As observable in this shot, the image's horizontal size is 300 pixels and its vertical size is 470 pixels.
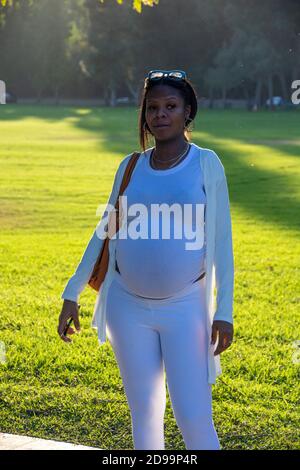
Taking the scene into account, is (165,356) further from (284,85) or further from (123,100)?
(123,100)

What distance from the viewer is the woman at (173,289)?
363 centimetres

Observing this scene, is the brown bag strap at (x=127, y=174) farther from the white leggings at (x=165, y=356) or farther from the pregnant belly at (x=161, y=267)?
the white leggings at (x=165, y=356)

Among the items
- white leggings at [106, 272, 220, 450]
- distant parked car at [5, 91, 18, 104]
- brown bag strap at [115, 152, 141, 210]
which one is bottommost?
distant parked car at [5, 91, 18, 104]

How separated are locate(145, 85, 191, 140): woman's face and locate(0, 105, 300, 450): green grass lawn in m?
2.29

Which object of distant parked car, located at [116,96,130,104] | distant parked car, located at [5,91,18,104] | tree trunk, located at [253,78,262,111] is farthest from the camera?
distant parked car, located at [5,91,18,104]

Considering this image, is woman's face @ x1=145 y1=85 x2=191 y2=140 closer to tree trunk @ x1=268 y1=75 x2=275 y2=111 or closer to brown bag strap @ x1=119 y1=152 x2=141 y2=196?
brown bag strap @ x1=119 y1=152 x2=141 y2=196

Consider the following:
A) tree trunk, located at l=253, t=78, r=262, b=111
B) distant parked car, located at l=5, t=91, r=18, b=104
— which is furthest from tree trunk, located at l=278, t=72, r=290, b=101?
distant parked car, located at l=5, t=91, r=18, b=104

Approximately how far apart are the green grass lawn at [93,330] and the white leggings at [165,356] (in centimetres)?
175

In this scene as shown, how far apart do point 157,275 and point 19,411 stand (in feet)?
8.71

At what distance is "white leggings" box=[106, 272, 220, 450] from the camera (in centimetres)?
362

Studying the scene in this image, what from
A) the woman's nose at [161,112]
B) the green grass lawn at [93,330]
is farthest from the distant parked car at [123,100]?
the woman's nose at [161,112]

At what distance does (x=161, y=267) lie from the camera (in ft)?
12.1

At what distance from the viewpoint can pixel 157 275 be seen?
12.0ft
